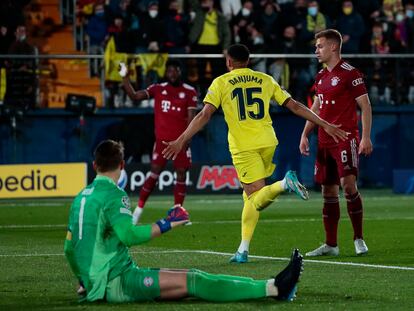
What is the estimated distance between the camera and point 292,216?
2078 centimetres

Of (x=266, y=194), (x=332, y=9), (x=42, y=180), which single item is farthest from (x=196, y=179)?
(x=266, y=194)

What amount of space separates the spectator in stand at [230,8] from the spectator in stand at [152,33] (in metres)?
1.78

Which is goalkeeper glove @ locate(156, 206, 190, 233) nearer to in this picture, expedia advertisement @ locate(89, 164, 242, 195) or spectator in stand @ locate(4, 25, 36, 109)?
expedia advertisement @ locate(89, 164, 242, 195)

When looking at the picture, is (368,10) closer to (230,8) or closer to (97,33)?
(230,8)

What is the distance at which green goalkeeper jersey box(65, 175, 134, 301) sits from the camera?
923 centimetres

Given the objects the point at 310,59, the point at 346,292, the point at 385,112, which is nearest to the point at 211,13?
the point at 310,59

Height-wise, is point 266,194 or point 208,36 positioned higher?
point 208,36

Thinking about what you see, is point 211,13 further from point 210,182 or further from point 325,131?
point 325,131

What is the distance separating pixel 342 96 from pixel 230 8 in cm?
1586

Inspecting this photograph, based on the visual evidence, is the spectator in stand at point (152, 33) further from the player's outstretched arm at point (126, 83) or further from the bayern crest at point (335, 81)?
the bayern crest at point (335, 81)

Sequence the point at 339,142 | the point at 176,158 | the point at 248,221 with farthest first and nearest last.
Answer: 1. the point at 176,158
2. the point at 339,142
3. the point at 248,221

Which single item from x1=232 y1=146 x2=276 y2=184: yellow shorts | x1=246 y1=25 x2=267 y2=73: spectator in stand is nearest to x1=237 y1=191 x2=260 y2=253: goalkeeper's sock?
x1=232 y1=146 x2=276 y2=184: yellow shorts

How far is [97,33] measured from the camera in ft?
95.2

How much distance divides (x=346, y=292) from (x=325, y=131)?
3.46 m
